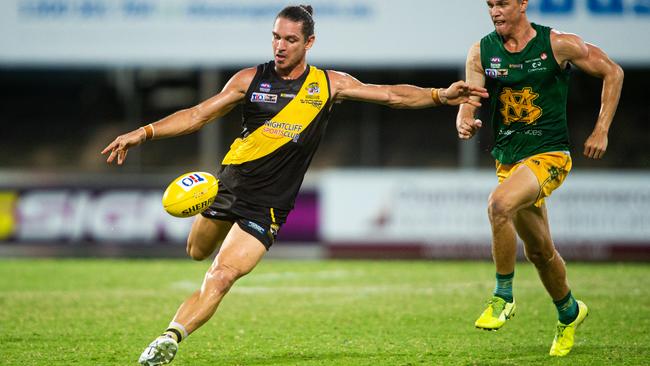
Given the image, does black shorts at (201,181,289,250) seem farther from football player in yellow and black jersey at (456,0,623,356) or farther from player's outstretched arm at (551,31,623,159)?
player's outstretched arm at (551,31,623,159)

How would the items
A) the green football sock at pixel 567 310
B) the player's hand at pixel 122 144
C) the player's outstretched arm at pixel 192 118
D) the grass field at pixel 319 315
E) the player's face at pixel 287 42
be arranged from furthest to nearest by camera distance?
the green football sock at pixel 567 310, the grass field at pixel 319 315, the player's face at pixel 287 42, the player's outstretched arm at pixel 192 118, the player's hand at pixel 122 144

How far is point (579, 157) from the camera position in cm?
1961

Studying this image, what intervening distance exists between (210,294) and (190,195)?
657 mm

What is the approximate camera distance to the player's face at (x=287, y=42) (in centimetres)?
676

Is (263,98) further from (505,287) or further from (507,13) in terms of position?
(505,287)

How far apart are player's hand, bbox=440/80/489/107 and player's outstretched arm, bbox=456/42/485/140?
0.10ft

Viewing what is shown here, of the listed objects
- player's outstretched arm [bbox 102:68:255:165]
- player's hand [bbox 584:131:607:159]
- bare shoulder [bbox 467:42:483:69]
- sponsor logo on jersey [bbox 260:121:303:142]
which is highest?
bare shoulder [bbox 467:42:483:69]

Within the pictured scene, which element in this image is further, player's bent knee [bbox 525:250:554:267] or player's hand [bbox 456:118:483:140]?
player's bent knee [bbox 525:250:554:267]

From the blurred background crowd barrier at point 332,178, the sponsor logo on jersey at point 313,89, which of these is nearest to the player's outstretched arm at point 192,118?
the sponsor logo on jersey at point 313,89

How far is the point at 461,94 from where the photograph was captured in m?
6.83

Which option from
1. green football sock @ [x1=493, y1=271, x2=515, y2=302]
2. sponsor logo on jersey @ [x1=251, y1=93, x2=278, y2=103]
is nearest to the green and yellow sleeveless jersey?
green football sock @ [x1=493, y1=271, x2=515, y2=302]

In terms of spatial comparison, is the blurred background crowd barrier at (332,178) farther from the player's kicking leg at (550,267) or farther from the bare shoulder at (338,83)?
the bare shoulder at (338,83)

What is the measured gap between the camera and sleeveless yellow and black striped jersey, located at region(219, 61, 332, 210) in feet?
22.6

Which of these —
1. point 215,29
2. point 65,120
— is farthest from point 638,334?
point 65,120
